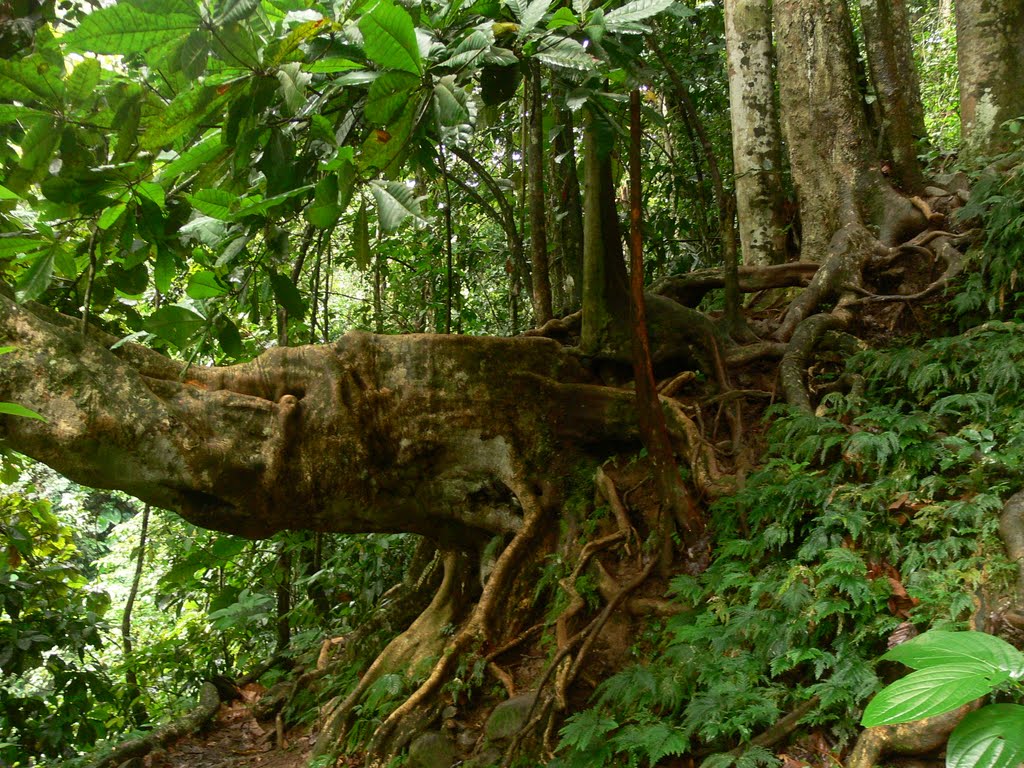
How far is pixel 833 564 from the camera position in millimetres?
3549

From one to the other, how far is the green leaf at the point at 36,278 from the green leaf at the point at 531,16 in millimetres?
1968

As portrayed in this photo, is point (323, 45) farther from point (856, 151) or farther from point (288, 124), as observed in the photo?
point (856, 151)

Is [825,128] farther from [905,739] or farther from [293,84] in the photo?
[293,84]

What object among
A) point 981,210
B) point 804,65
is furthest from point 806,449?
point 804,65

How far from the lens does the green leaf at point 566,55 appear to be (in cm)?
226

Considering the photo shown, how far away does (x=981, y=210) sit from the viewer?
218 inches

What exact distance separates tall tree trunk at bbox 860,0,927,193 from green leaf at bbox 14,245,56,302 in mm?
5985

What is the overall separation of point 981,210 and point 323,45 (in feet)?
15.8

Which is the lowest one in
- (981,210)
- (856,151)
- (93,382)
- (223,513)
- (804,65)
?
(223,513)

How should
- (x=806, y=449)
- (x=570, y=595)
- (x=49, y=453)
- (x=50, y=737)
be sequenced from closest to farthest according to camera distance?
(x=49, y=453) → (x=806, y=449) → (x=570, y=595) → (x=50, y=737)

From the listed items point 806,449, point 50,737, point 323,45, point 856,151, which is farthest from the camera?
point 856,151

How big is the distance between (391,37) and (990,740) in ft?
6.68

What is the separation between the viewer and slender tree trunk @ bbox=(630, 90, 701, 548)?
424 cm

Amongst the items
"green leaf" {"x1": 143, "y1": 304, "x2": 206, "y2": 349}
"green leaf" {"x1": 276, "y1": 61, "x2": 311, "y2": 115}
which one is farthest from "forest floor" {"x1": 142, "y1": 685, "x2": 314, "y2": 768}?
"green leaf" {"x1": 276, "y1": 61, "x2": 311, "y2": 115}
